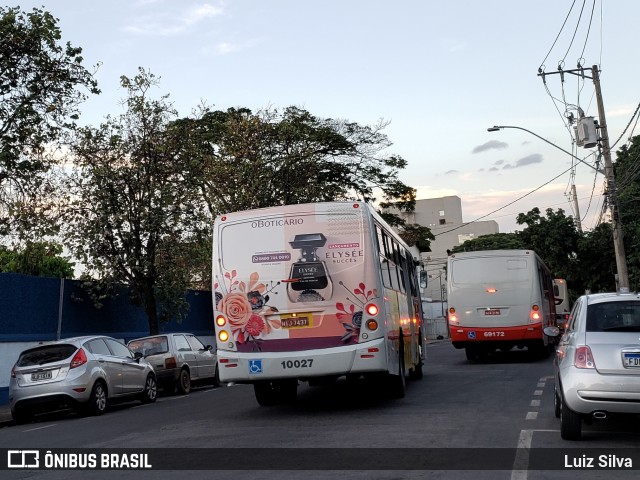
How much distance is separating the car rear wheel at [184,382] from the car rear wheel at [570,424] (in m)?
13.7

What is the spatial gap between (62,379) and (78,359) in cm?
47

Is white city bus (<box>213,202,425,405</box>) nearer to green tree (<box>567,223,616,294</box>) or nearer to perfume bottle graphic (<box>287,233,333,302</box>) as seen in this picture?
perfume bottle graphic (<box>287,233,333,302</box>)

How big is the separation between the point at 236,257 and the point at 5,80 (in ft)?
30.1

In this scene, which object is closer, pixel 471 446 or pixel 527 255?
pixel 471 446

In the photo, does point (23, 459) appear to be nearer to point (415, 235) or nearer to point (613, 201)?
point (613, 201)

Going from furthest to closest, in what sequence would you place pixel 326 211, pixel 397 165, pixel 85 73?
pixel 397 165
pixel 85 73
pixel 326 211

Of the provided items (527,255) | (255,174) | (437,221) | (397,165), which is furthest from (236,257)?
(437,221)

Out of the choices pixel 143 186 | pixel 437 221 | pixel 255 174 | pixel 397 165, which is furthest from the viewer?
pixel 437 221

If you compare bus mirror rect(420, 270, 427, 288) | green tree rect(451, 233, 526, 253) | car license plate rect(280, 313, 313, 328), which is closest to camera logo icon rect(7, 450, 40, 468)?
car license plate rect(280, 313, 313, 328)

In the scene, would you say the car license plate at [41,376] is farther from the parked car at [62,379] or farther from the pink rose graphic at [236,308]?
the pink rose graphic at [236,308]

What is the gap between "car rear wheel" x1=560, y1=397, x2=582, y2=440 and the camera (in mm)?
9336

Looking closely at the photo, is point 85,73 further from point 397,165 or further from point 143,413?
point 397,165

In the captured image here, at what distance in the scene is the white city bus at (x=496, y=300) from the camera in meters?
24.3

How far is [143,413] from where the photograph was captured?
16219 millimetres
